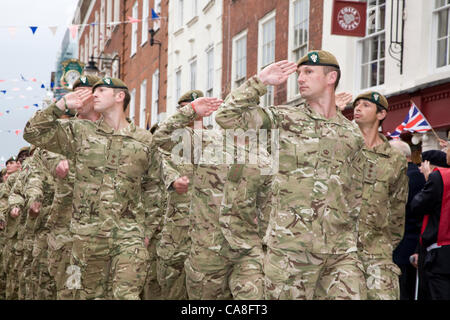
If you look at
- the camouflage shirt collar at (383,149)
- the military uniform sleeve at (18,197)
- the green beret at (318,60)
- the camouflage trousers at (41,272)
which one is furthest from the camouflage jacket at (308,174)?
the military uniform sleeve at (18,197)

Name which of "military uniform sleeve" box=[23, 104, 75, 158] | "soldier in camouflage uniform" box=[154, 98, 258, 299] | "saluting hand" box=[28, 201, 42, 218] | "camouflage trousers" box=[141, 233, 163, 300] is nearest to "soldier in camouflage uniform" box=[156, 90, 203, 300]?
"camouflage trousers" box=[141, 233, 163, 300]

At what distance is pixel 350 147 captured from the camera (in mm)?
5844

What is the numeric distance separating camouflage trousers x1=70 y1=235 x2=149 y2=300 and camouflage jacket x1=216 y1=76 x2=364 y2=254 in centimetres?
192

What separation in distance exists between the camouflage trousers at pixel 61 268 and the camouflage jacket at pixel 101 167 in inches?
26.0

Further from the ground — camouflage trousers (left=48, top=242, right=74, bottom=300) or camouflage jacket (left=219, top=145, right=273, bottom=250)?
camouflage jacket (left=219, top=145, right=273, bottom=250)

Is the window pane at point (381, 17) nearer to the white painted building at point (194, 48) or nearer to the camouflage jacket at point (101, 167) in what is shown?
the camouflage jacket at point (101, 167)

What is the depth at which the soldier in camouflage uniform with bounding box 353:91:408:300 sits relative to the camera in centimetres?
721

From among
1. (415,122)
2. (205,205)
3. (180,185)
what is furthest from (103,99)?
(415,122)

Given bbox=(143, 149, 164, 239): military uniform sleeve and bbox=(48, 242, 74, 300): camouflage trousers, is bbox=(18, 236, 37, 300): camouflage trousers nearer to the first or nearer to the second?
bbox=(48, 242, 74, 300): camouflage trousers

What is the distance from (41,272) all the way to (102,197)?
292 centimetres

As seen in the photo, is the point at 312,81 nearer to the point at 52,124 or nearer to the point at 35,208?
the point at 52,124

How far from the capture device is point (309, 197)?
222 inches
